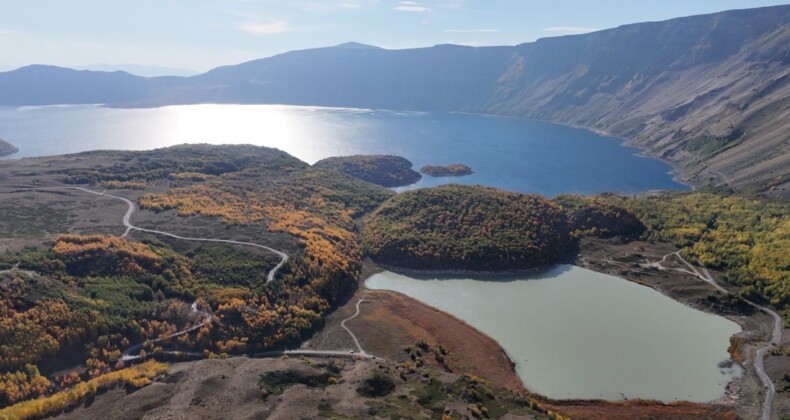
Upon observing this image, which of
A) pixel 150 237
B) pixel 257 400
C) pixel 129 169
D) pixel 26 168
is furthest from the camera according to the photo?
pixel 129 169

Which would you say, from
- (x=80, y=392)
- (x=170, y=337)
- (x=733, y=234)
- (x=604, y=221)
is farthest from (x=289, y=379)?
(x=733, y=234)

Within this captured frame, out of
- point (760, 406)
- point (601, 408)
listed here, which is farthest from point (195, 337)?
point (760, 406)

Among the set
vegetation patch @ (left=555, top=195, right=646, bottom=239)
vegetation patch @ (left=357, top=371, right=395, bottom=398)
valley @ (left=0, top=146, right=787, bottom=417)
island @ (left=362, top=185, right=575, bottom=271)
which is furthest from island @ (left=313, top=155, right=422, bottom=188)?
vegetation patch @ (left=357, top=371, right=395, bottom=398)

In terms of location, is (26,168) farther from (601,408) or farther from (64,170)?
(601,408)

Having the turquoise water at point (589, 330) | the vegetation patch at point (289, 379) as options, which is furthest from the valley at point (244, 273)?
the vegetation patch at point (289, 379)

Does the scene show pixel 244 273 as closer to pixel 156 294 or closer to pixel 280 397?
pixel 156 294

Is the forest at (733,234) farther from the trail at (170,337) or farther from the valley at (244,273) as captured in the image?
the trail at (170,337)
